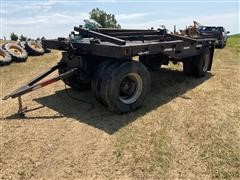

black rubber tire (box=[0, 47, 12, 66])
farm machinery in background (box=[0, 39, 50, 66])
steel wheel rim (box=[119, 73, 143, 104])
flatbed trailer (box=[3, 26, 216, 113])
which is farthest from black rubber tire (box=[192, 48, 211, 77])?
black rubber tire (box=[0, 47, 12, 66])

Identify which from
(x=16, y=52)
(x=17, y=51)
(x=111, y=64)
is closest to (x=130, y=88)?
(x=111, y=64)

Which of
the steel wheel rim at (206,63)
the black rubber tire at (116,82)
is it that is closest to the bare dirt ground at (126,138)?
the black rubber tire at (116,82)

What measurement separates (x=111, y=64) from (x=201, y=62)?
4222mm

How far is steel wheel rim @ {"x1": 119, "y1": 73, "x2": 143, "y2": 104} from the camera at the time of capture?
6.13 metres

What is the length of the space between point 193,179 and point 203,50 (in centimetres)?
597

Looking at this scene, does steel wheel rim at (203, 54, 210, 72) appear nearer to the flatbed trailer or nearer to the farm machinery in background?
the flatbed trailer

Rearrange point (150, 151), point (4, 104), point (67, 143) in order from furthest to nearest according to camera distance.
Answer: point (4, 104) → point (67, 143) → point (150, 151)

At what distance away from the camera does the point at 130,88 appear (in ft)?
20.7

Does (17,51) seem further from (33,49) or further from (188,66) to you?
(188,66)

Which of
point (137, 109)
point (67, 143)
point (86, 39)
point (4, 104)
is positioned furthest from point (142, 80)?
point (4, 104)

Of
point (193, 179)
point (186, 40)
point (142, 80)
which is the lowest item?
point (193, 179)

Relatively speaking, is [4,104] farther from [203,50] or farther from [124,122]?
[203,50]

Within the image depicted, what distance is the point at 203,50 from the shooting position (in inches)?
356

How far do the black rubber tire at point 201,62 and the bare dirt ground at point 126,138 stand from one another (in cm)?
150
